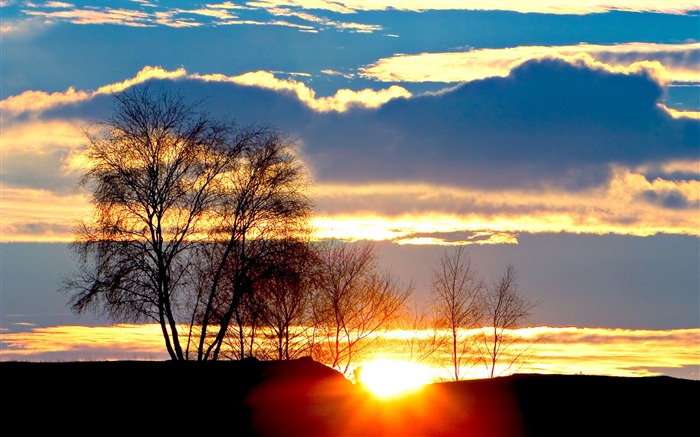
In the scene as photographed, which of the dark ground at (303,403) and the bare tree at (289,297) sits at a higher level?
the bare tree at (289,297)

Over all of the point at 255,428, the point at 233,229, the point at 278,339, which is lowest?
the point at 255,428

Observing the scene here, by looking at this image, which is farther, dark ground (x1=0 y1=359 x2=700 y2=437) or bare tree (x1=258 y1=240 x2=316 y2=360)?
bare tree (x1=258 y1=240 x2=316 y2=360)

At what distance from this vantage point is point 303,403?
35875mm

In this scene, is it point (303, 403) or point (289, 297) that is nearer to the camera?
point (303, 403)

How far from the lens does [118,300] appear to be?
45.6 meters

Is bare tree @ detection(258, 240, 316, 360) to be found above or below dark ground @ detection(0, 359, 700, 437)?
above

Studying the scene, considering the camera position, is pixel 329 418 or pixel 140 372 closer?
pixel 329 418

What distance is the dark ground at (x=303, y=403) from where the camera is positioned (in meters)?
33.9

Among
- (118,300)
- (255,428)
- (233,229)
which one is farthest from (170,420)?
(233,229)

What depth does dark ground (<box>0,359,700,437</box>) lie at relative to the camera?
33.9 m

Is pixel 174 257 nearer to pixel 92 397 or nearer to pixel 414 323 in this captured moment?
pixel 92 397

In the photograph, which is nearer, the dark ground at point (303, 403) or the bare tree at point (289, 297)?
the dark ground at point (303, 403)

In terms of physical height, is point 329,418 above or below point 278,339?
below

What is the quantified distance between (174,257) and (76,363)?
9.00 m
